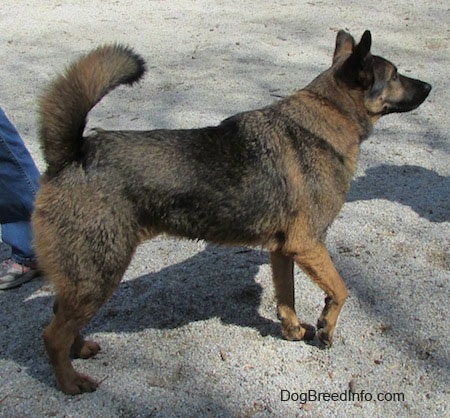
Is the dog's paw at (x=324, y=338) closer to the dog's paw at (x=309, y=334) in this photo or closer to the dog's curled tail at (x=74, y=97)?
the dog's paw at (x=309, y=334)

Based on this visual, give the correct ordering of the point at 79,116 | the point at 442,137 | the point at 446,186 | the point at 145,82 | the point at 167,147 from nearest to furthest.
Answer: the point at 79,116 < the point at 167,147 < the point at 446,186 < the point at 442,137 < the point at 145,82

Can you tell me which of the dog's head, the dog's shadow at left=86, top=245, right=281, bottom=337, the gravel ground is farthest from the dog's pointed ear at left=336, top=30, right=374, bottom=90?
the dog's shadow at left=86, top=245, right=281, bottom=337

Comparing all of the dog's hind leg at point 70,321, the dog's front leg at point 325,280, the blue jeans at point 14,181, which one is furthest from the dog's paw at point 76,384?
the dog's front leg at point 325,280

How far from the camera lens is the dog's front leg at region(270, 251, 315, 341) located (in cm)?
394

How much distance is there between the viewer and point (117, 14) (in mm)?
11070

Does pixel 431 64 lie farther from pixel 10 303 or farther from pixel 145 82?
pixel 10 303

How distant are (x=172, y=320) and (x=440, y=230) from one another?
2217 millimetres

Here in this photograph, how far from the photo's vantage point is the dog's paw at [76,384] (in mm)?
3520

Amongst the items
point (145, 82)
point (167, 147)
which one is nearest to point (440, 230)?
point (167, 147)

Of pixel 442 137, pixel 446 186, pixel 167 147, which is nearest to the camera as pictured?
pixel 167 147

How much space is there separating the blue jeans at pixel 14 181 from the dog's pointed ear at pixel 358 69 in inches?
84.5

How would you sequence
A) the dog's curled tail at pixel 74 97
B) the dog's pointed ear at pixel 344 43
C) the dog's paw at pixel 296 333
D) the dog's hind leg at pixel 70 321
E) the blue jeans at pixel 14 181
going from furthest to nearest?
the blue jeans at pixel 14 181 → the dog's pointed ear at pixel 344 43 → the dog's paw at pixel 296 333 → the dog's hind leg at pixel 70 321 → the dog's curled tail at pixel 74 97

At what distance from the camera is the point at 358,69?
3744mm

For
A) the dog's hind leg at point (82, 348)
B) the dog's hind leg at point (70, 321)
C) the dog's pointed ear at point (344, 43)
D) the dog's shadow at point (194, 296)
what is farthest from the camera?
the dog's pointed ear at point (344, 43)
